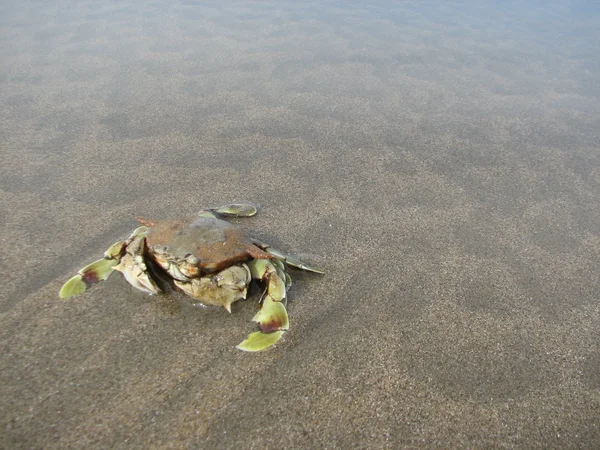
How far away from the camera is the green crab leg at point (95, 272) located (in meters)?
2.08

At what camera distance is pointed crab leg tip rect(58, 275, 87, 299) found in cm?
206

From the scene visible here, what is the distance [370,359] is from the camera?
188cm

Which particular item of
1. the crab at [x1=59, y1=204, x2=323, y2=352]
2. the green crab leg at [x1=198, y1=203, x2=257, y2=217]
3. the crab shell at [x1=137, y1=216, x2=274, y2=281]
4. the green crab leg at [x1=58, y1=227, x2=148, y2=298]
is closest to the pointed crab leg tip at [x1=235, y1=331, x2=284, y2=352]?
the crab at [x1=59, y1=204, x2=323, y2=352]

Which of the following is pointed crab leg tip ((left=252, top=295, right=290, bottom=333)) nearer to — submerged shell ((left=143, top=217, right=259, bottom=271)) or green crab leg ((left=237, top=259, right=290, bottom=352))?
green crab leg ((left=237, top=259, right=290, bottom=352))

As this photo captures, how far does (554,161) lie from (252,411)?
10.7 feet

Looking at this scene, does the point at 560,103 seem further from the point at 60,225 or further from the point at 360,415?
the point at 60,225

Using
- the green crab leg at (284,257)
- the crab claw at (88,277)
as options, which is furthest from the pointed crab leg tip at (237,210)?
the crab claw at (88,277)

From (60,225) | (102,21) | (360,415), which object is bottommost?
(360,415)

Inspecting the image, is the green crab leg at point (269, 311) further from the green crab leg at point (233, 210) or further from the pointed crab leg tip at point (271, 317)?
the green crab leg at point (233, 210)

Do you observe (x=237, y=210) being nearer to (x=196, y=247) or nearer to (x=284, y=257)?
(x=284, y=257)

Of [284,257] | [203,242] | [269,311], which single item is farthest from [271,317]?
[203,242]

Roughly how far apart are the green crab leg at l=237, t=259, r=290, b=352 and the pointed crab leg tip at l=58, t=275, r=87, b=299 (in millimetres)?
859

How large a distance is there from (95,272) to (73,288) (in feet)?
0.41

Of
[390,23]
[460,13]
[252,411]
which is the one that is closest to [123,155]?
[252,411]
